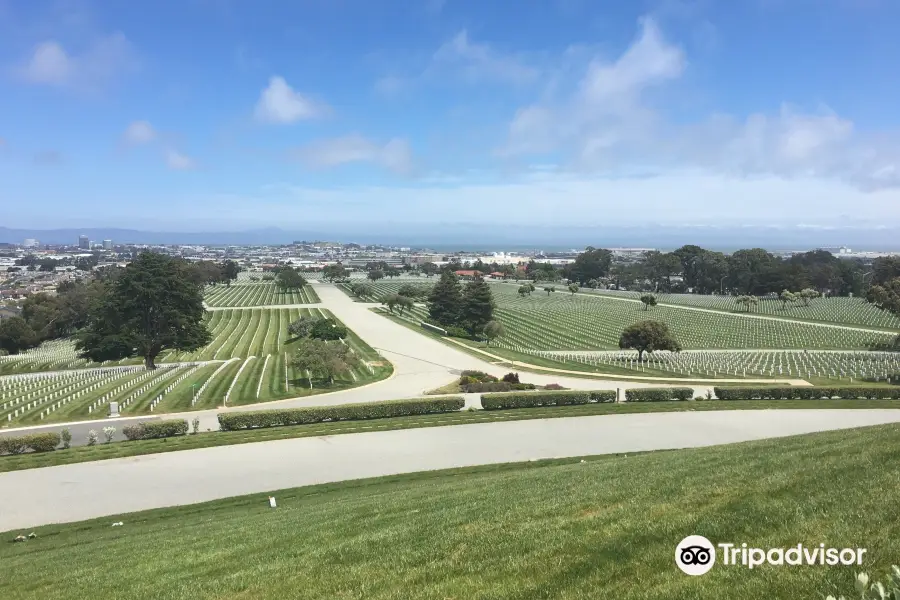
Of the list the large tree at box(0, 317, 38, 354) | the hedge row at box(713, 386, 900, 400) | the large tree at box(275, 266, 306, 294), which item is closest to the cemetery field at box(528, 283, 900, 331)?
the hedge row at box(713, 386, 900, 400)

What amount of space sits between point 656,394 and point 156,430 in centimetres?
2519

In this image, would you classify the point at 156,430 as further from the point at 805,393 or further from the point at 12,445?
the point at 805,393

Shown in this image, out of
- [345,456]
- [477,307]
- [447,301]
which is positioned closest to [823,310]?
[477,307]

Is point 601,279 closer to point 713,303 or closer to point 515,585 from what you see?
point 713,303

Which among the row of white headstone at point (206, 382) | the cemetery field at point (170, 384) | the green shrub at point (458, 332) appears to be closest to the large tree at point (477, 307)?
the green shrub at point (458, 332)

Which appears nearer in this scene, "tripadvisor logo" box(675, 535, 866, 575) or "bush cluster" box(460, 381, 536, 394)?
"tripadvisor logo" box(675, 535, 866, 575)

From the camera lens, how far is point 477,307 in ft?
199

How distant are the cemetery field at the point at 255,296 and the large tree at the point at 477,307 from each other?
150 ft

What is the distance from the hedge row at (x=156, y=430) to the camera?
2400 centimetres

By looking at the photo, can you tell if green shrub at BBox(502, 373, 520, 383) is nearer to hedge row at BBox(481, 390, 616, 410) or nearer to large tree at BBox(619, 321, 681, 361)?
hedge row at BBox(481, 390, 616, 410)

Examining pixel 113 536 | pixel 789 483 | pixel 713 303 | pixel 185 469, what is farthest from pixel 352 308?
pixel 789 483

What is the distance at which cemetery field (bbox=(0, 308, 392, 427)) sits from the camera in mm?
30141

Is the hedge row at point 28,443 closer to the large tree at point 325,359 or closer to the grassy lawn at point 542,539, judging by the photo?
the grassy lawn at point 542,539

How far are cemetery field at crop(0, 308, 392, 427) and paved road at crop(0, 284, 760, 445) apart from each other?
4.39 feet
